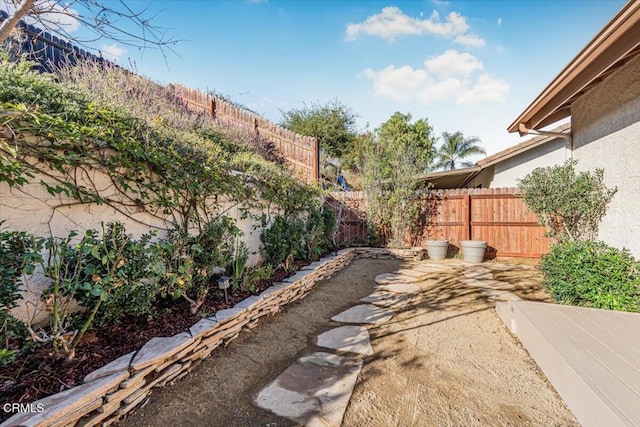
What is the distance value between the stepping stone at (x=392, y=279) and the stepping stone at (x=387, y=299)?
2.04ft

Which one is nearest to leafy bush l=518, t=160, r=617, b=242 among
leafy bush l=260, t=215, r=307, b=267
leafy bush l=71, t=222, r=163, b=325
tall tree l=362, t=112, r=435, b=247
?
tall tree l=362, t=112, r=435, b=247

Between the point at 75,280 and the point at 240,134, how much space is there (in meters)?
5.50

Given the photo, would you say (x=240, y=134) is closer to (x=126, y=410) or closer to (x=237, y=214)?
(x=237, y=214)

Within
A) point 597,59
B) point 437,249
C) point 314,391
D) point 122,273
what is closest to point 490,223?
point 437,249

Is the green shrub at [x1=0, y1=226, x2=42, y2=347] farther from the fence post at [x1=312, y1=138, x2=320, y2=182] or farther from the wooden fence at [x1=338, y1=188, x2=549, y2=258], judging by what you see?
the wooden fence at [x1=338, y1=188, x2=549, y2=258]

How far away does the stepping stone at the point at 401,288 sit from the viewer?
172 inches

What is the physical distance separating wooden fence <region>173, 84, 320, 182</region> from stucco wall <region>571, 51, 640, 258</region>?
214 inches

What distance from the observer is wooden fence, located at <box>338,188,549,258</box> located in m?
6.90

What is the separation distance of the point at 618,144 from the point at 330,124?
41.4 feet

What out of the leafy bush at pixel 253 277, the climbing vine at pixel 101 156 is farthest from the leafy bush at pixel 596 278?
the climbing vine at pixel 101 156

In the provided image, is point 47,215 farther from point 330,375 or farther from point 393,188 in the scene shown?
point 393,188

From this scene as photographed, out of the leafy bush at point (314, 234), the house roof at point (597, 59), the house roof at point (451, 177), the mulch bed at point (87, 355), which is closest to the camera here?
the mulch bed at point (87, 355)

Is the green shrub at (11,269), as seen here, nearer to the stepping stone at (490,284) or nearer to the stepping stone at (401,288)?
the stepping stone at (401,288)

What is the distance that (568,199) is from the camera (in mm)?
4336
